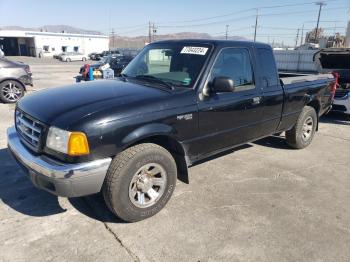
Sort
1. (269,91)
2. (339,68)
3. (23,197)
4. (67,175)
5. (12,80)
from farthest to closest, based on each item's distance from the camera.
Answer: (12,80)
(339,68)
(269,91)
(23,197)
(67,175)

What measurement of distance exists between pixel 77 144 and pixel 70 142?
0.21ft

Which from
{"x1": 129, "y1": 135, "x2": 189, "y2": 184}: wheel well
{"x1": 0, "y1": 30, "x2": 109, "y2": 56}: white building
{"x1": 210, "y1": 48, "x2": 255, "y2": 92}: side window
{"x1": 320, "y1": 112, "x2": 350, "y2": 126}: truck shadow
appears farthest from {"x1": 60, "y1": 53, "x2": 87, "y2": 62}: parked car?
{"x1": 129, "y1": 135, "x2": 189, "y2": 184}: wheel well

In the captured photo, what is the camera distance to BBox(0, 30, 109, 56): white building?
2454 inches

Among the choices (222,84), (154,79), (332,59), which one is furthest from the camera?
(332,59)

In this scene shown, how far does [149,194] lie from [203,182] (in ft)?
3.73

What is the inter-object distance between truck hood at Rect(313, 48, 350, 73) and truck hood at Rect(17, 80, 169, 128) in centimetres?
666

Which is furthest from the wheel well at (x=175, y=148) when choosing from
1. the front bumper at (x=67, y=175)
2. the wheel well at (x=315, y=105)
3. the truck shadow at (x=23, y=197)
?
the wheel well at (x=315, y=105)

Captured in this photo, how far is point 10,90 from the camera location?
9852mm

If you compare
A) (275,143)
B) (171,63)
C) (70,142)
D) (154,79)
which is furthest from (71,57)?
(70,142)

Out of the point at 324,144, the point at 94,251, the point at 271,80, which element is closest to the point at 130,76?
the point at 271,80

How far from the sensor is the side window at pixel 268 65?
4.56 metres

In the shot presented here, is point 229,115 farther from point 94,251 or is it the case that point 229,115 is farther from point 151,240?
Answer: point 94,251

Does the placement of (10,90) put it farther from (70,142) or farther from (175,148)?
(70,142)

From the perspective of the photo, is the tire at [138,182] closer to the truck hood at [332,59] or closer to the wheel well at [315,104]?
the wheel well at [315,104]
